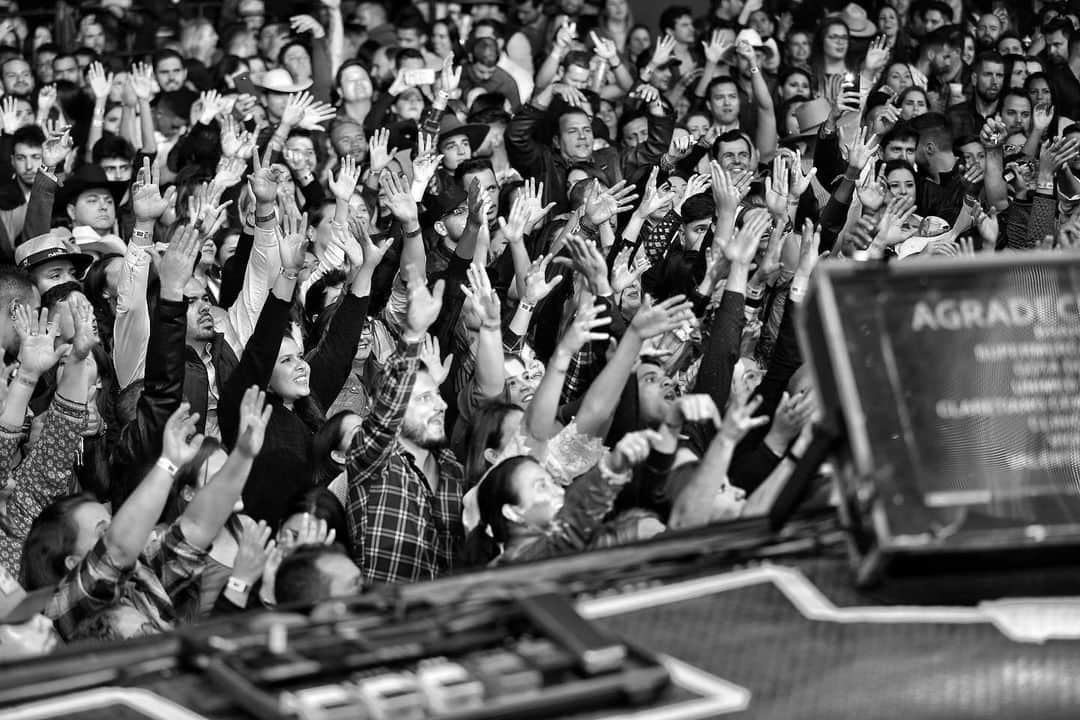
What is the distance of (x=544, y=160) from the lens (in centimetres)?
1027

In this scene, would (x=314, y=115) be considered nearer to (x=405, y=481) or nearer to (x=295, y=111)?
(x=295, y=111)

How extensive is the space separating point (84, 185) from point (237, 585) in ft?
17.0

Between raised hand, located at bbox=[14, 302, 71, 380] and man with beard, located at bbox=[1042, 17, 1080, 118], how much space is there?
24.5 ft

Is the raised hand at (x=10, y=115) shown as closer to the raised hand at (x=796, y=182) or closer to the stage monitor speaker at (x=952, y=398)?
the raised hand at (x=796, y=182)

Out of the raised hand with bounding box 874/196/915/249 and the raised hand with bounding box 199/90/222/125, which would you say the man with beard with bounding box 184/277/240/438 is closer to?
the raised hand with bounding box 874/196/915/249

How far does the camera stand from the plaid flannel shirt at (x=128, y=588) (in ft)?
15.2

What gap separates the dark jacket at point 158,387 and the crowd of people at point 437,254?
1cm

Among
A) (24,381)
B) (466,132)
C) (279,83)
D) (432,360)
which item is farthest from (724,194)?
(279,83)

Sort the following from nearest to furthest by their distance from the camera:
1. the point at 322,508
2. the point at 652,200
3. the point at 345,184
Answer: the point at 322,508 < the point at 345,184 < the point at 652,200

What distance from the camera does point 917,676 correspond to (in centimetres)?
238

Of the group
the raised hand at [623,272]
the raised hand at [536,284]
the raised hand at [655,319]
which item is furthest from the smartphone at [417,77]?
the raised hand at [655,319]

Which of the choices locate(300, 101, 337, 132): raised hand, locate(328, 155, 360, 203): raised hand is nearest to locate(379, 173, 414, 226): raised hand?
locate(328, 155, 360, 203): raised hand

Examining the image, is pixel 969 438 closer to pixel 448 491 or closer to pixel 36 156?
pixel 448 491

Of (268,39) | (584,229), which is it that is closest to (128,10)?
(268,39)
